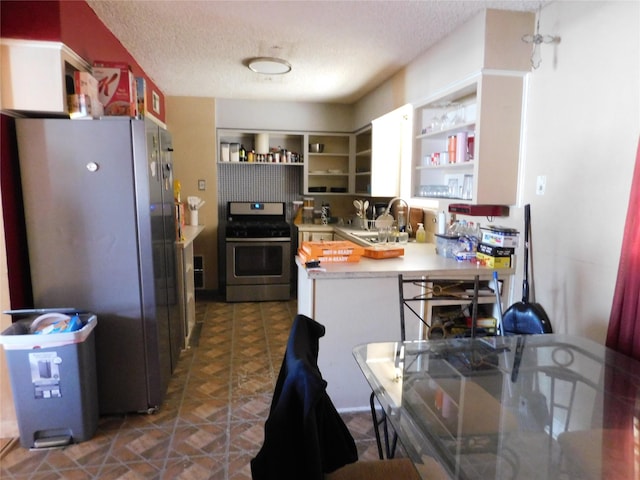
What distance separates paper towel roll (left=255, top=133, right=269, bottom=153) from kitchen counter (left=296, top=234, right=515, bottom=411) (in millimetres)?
2895

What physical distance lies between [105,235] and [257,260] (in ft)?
8.49

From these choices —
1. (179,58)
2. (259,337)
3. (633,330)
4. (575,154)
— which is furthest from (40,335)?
(575,154)

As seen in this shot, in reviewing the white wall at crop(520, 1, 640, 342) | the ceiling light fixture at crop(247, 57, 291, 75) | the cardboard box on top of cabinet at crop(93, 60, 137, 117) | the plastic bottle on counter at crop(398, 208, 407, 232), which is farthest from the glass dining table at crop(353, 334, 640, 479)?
the ceiling light fixture at crop(247, 57, 291, 75)

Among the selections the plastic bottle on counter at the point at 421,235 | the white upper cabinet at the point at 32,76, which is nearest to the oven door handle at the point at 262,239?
the plastic bottle on counter at the point at 421,235

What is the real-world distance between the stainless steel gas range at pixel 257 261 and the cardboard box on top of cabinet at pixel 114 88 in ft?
7.74

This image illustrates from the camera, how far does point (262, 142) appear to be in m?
4.98

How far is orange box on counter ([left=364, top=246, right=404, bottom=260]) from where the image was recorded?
2670 mm

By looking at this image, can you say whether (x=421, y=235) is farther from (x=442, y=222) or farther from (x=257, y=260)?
(x=257, y=260)

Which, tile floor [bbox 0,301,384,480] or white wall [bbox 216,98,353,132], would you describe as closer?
tile floor [bbox 0,301,384,480]

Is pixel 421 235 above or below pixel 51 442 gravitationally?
above

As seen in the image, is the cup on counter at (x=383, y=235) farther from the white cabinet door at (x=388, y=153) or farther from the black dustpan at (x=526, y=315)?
the black dustpan at (x=526, y=315)

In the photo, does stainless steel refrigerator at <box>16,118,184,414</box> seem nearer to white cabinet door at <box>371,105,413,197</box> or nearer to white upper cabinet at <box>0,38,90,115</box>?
white upper cabinet at <box>0,38,90,115</box>

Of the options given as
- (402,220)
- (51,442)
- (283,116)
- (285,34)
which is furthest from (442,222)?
(51,442)

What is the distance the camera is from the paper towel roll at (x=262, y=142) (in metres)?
4.97
